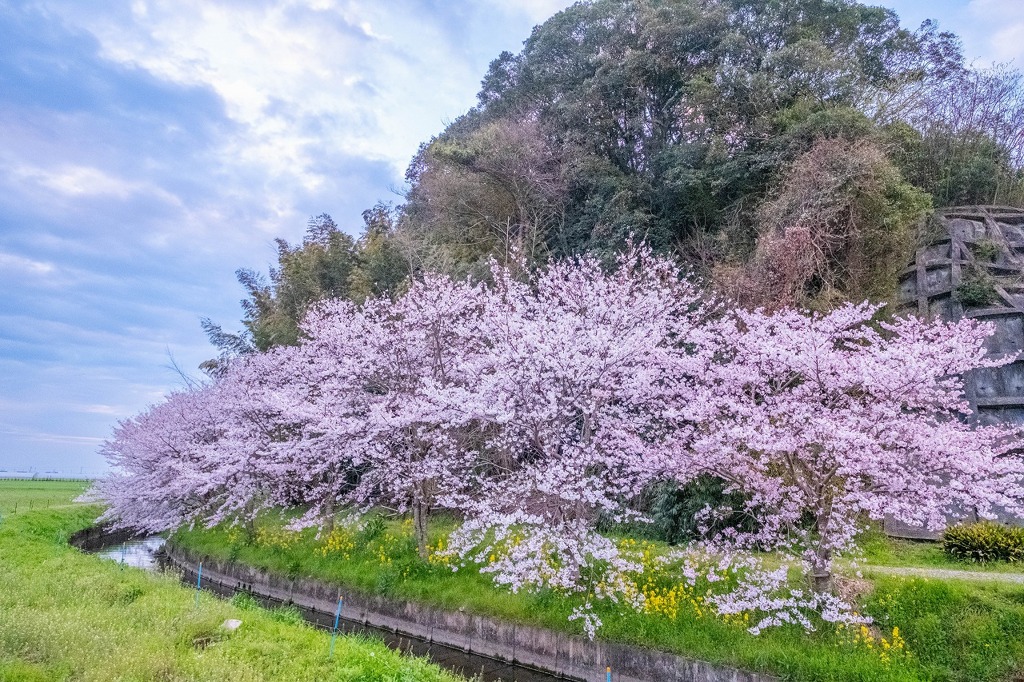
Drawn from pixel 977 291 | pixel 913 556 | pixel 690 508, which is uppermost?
pixel 977 291

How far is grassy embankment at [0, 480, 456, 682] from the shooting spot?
8.43 meters

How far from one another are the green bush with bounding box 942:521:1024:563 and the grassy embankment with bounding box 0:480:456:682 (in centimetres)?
1044

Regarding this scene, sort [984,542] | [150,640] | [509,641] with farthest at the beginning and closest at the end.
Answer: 1. [509,641]
2. [984,542]
3. [150,640]

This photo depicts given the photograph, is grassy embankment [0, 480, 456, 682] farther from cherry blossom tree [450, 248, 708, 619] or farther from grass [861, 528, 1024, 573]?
grass [861, 528, 1024, 573]

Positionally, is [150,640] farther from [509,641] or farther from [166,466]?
[166,466]

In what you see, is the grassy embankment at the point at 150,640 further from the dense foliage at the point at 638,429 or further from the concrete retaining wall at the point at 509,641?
the dense foliage at the point at 638,429

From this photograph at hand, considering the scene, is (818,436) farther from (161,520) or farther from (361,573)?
(161,520)

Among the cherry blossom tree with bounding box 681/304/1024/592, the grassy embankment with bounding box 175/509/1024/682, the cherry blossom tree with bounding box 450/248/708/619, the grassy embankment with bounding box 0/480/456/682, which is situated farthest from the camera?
the cherry blossom tree with bounding box 450/248/708/619

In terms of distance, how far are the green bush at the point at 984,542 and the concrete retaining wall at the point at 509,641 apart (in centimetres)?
592

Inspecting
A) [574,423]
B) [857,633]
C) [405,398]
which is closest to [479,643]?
[574,423]

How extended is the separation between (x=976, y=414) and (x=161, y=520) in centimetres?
2449

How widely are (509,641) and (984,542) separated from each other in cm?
965

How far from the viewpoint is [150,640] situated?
9.46 metres

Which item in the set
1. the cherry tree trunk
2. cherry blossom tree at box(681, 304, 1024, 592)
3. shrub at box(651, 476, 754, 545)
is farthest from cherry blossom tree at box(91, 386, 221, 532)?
cherry blossom tree at box(681, 304, 1024, 592)
